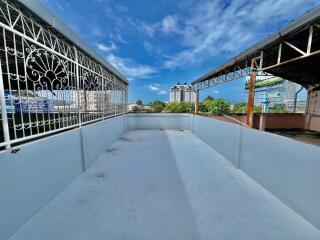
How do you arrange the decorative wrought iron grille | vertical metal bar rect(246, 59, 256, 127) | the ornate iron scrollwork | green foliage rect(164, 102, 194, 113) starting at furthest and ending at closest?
green foliage rect(164, 102, 194, 113) → vertical metal bar rect(246, 59, 256, 127) → the ornate iron scrollwork → the decorative wrought iron grille

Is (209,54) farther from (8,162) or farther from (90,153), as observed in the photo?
(8,162)

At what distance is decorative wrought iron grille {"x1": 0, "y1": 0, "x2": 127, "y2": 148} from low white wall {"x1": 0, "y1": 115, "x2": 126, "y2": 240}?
0.17 meters

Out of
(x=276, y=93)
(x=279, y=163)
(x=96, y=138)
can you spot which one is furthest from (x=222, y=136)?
(x=276, y=93)

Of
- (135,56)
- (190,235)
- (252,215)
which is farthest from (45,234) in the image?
(135,56)

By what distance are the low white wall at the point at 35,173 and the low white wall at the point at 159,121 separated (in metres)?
5.21

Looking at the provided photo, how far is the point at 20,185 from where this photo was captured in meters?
1.67

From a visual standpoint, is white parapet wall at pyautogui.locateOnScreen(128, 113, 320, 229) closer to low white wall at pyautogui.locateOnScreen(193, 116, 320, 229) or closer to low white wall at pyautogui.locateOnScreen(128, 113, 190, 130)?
low white wall at pyautogui.locateOnScreen(193, 116, 320, 229)

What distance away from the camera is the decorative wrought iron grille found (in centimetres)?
160

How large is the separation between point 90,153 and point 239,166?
11.2 ft

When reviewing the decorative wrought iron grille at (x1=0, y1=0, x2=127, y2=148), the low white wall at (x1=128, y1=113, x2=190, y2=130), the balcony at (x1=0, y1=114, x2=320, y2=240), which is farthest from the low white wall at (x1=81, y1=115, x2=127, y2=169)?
the low white wall at (x1=128, y1=113, x2=190, y2=130)

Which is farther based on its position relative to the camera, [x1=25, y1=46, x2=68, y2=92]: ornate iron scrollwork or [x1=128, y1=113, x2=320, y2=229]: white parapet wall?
[x1=25, y1=46, x2=68, y2=92]: ornate iron scrollwork

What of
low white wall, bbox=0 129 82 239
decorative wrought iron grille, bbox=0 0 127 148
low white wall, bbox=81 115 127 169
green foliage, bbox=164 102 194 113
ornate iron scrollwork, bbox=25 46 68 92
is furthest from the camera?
green foliage, bbox=164 102 194 113

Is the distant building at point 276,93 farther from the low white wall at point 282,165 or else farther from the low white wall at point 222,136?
the low white wall at point 282,165

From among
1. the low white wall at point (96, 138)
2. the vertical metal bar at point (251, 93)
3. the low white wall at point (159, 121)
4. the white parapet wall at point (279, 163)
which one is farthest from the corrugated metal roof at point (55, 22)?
the low white wall at point (159, 121)
